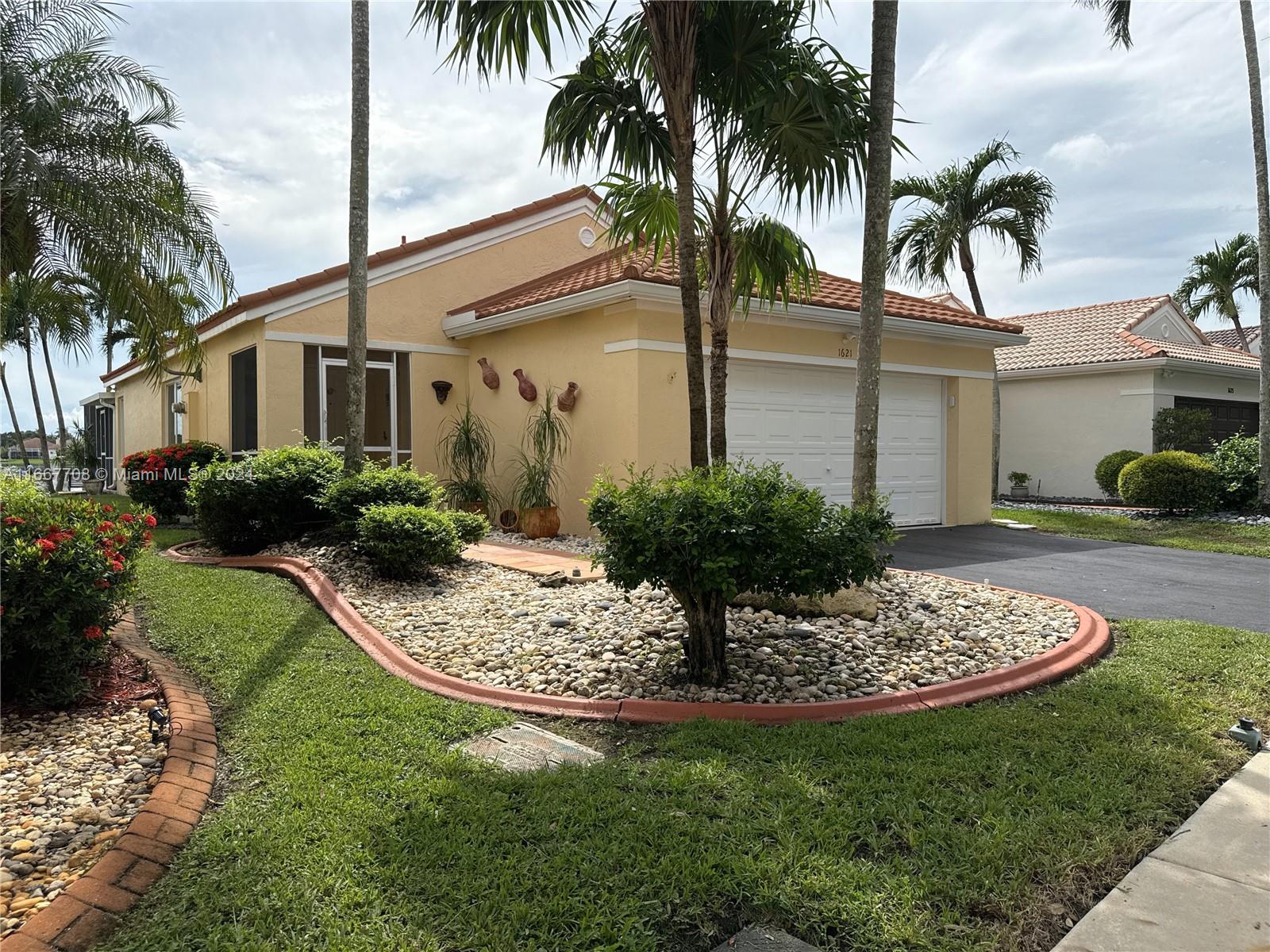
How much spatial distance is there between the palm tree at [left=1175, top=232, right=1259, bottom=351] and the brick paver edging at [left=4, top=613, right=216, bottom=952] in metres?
31.5

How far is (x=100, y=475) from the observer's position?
27.2 m

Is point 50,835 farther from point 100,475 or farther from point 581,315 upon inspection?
point 100,475

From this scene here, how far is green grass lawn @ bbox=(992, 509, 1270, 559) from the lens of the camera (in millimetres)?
11719

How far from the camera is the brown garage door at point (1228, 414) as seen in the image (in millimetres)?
19406

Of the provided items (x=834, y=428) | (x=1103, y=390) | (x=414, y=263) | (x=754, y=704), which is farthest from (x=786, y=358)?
(x=1103, y=390)

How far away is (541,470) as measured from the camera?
11.5 meters

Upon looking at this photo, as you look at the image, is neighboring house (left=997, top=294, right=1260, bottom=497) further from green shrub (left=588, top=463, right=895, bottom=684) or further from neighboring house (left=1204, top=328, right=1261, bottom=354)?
green shrub (left=588, top=463, right=895, bottom=684)

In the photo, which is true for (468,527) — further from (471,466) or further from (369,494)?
(471,466)

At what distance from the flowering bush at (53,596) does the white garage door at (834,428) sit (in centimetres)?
816

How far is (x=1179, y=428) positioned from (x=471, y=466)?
15.7m

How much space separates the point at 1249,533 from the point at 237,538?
1486 cm

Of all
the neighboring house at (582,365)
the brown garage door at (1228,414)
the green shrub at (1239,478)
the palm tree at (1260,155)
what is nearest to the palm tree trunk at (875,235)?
the neighboring house at (582,365)

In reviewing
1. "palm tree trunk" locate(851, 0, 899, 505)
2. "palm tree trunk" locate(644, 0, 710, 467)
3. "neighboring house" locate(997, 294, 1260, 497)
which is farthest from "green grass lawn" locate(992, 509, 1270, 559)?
"palm tree trunk" locate(644, 0, 710, 467)

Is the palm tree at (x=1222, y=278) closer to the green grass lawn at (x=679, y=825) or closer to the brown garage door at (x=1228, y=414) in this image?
the brown garage door at (x=1228, y=414)
